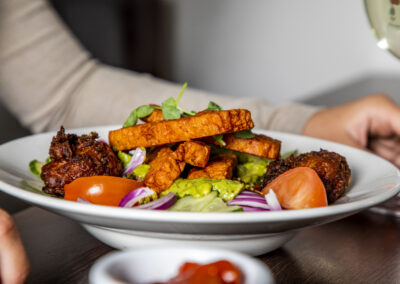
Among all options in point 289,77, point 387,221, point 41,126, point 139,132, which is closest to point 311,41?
point 289,77

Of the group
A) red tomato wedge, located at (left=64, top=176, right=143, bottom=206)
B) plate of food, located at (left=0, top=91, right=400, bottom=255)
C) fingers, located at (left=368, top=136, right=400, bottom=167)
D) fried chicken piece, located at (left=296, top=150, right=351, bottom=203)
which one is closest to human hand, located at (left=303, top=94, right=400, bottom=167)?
fingers, located at (left=368, top=136, right=400, bottom=167)

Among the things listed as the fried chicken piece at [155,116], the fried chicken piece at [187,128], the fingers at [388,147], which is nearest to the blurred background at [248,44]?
Answer: the fingers at [388,147]

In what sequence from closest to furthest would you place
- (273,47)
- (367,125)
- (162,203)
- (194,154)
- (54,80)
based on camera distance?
(162,203)
(194,154)
(367,125)
(54,80)
(273,47)

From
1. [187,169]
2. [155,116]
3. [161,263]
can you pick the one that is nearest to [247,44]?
[155,116]

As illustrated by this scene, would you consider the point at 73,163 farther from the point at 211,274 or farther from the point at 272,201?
the point at 211,274

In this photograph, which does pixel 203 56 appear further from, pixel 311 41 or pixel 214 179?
pixel 214 179

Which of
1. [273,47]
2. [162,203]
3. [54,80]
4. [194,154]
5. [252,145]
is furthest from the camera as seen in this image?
[273,47]

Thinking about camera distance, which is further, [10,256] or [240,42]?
[240,42]
